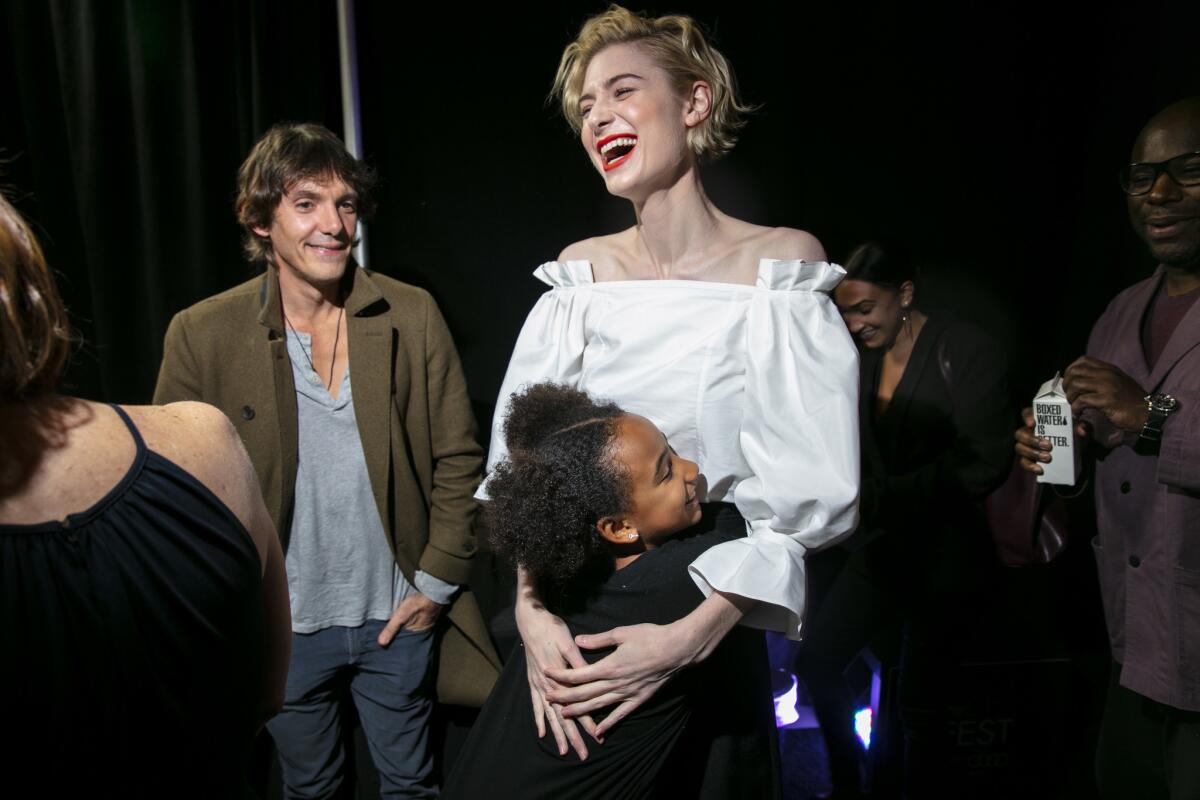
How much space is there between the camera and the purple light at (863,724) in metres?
2.78

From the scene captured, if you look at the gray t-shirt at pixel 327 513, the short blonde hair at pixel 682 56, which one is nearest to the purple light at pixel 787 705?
the gray t-shirt at pixel 327 513

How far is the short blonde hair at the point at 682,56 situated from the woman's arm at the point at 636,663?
0.94 m

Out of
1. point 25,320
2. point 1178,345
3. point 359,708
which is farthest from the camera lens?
point 359,708

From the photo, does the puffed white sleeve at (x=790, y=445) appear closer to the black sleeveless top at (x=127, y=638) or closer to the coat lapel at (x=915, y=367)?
the black sleeveless top at (x=127, y=638)

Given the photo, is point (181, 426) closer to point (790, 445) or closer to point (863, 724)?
point (790, 445)

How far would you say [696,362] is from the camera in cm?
156

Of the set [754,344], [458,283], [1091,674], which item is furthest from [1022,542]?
[458,283]

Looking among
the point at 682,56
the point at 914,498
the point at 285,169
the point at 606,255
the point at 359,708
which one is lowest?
the point at 359,708

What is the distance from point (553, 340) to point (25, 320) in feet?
3.35

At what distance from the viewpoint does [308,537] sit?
2.10 meters

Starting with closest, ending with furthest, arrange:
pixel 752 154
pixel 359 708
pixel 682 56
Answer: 1. pixel 682 56
2. pixel 359 708
3. pixel 752 154

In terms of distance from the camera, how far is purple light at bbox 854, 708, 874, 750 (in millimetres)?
2783

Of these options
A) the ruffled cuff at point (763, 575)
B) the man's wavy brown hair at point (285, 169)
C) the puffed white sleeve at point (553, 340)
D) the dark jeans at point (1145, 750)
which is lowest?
the dark jeans at point (1145, 750)

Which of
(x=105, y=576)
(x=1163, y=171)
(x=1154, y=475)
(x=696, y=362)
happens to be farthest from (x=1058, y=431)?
(x=105, y=576)
